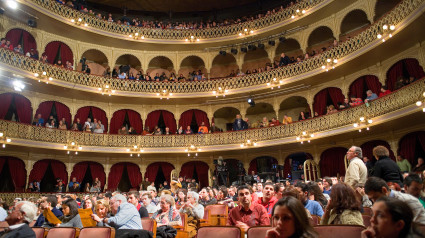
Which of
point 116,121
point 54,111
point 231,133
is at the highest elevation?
point 54,111

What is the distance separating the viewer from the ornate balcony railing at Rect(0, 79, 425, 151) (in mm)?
11133

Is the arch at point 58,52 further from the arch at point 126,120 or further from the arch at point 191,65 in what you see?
the arch at point 191,65

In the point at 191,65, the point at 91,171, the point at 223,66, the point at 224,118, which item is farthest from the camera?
the point at 191,65

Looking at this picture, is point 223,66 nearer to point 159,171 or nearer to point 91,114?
point 159,171

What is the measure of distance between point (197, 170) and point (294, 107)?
677 centimetres

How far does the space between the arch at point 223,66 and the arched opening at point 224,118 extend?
235cm

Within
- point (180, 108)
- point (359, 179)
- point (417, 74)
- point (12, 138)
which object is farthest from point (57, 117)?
point (417, 74)

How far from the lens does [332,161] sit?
15383 mm

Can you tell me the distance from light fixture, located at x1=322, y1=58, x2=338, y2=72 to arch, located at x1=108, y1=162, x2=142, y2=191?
11.2 meters

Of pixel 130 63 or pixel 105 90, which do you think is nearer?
pixel 105 90

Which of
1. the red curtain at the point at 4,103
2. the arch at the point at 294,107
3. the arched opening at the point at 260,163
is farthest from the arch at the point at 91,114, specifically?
the arch at the point at 294,107

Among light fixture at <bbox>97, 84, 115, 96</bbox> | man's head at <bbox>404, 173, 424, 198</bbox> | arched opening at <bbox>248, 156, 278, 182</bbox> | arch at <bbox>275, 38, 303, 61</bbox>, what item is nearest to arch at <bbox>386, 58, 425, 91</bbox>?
arch at <bbox>275, 38, 303, 61</bbox>

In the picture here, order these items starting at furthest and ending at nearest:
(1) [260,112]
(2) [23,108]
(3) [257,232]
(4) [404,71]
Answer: (1) [260,112] → (2) [23,108] → (4) [404,71] → (3) [257,232]

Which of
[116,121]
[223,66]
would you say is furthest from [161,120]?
[223,66]
